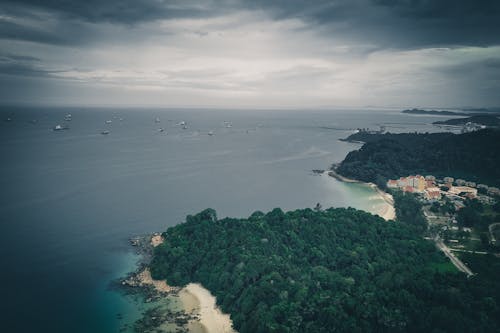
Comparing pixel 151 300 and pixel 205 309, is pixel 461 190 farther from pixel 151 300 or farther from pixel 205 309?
pixel 151 300

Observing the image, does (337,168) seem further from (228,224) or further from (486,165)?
(228,224)

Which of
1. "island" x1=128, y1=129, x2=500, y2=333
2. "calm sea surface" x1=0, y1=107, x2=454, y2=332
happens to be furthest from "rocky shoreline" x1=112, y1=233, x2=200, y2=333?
"calm sea surface" x1=0, y1=107, x2=454, y2=332

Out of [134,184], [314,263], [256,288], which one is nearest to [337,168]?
[134,184]

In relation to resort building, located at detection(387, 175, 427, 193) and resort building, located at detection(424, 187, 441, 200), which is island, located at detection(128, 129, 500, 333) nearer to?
resort building, located at detection(424, 187, 441, 200)

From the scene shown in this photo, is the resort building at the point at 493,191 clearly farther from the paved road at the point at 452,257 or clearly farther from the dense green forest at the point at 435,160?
the paved road at the point at 452,257

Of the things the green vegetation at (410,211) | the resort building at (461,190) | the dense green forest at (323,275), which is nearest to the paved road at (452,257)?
the dense green forest at (323,275)

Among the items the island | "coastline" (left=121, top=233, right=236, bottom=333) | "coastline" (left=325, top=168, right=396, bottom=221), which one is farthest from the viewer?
"coastline" (left=325, top=168, right=396, bottom=221)
